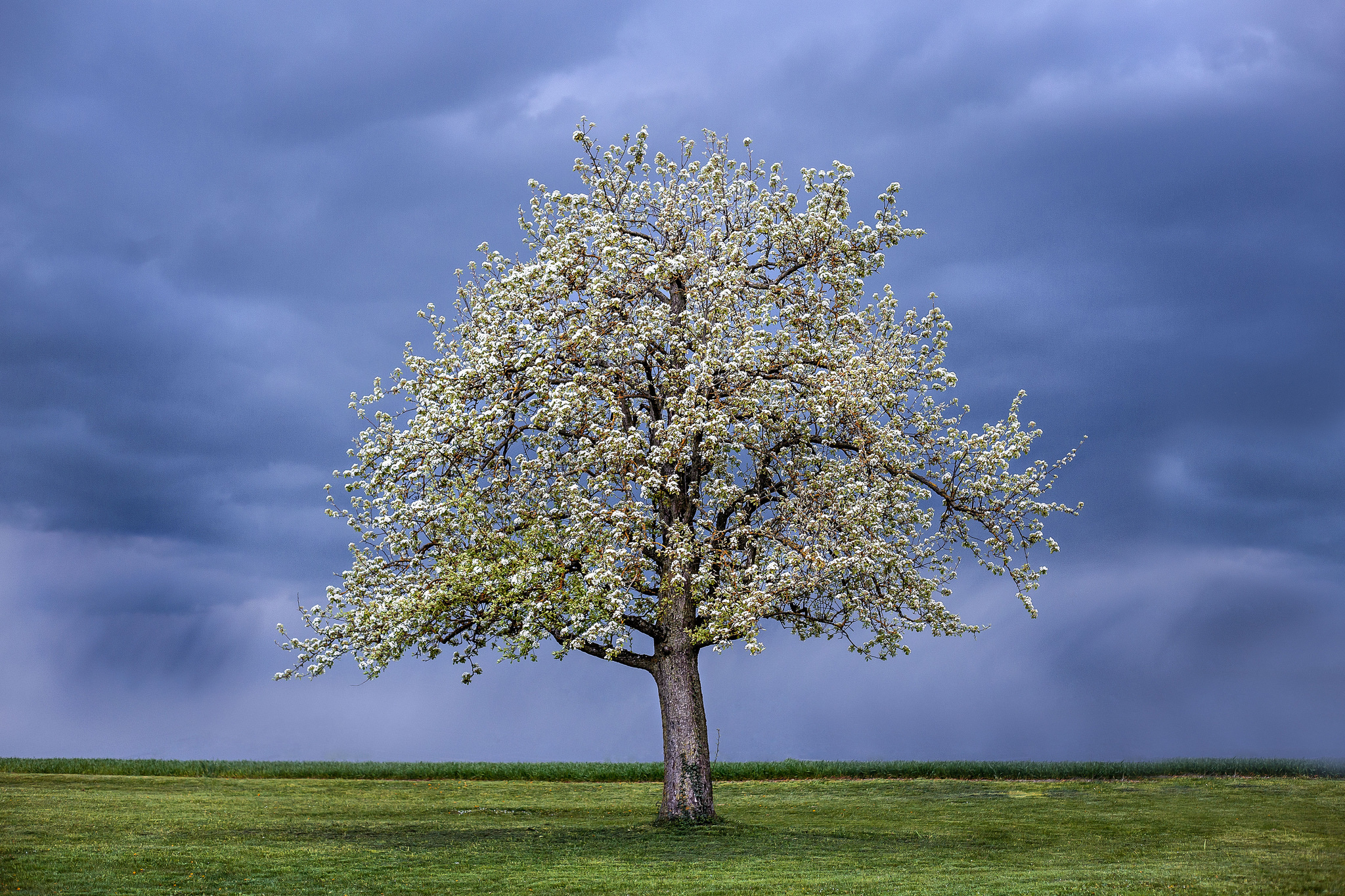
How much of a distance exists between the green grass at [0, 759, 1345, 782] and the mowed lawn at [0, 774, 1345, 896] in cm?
303

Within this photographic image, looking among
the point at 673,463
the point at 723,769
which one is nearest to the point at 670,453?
the point at 673,463

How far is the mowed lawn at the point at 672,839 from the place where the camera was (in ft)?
59.9

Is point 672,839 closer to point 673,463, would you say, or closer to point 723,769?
point 673,463

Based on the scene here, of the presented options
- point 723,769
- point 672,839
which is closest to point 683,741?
point 672,839

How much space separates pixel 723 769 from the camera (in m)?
44.2

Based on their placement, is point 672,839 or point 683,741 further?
point 683,741

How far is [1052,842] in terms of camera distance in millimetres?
25656

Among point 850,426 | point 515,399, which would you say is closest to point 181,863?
point 515,399

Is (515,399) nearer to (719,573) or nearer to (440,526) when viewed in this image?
(440,526)

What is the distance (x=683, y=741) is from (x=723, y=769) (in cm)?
1949

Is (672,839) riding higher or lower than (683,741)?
lower

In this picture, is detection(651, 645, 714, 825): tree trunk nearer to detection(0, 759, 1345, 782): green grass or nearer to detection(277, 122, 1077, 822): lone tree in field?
detection(277, 122, 1077, 822): lone tree in field

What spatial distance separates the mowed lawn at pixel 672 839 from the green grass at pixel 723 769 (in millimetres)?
3029

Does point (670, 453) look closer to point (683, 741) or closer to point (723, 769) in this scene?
point (683, 741)
